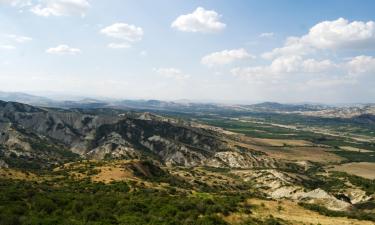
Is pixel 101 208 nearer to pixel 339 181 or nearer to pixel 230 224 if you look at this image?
pixel 230 224

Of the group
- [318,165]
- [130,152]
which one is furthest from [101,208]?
[318,165]

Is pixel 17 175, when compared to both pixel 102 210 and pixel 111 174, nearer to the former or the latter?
pixel 111 174

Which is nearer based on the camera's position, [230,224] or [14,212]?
[14,212]

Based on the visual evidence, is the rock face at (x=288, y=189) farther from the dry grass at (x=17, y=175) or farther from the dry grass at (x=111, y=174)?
the dry grass at (x=17, y=175)

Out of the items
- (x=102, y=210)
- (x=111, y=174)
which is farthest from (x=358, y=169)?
(x=102, y=210)

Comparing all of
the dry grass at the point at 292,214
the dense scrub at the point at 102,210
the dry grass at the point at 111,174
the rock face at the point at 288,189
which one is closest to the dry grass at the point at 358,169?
the rock face at the point at 288,189

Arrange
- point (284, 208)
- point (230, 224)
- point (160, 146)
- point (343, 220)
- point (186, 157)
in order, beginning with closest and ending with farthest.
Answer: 1. point (230, 224)
2. point (343, 220)
3. point (284, 208)
4. point (186, 157)
5. point (160, 146)

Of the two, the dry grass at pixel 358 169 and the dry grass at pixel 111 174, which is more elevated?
the dry grass at pixel 111 174

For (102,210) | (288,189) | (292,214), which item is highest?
(102,210)

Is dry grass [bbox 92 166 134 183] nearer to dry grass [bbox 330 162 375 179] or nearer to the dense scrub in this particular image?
the dense scrub
